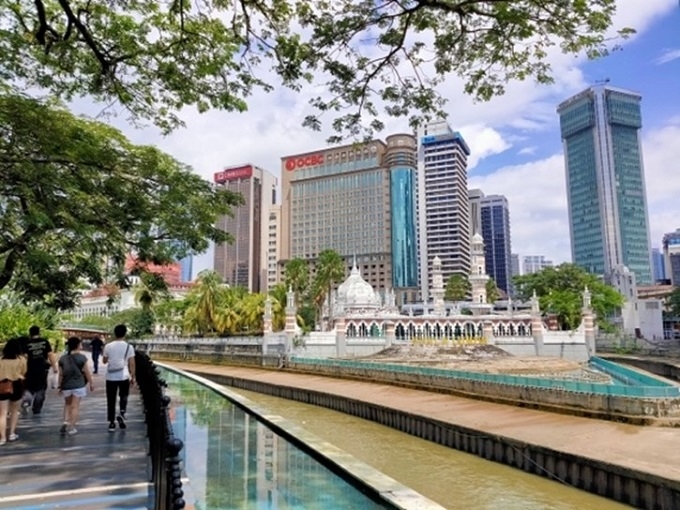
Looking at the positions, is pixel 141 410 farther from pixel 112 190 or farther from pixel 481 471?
pixel 481 471

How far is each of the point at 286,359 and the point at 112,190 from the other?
25.6 metres

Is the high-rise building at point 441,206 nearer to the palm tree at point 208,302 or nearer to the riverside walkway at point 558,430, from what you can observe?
the palm tree at point 208,302

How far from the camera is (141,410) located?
10.9 metres

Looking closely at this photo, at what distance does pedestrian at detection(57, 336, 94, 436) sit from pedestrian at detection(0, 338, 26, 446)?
58 cm

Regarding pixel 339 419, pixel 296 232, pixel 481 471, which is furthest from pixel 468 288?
pixel 481 471

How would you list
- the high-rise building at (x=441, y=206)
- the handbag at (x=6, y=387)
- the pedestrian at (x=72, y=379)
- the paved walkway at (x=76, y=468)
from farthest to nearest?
the high-rise building at (x=441, y=206)
the pedestrian at (x=72, y=379)
the handbag at (x=6, y=387)
the paved walkway at (x=76, y=468)

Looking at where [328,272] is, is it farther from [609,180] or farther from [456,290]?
[609,180]

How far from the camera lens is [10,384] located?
24.4 ft

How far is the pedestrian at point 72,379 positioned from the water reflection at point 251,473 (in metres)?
1.68

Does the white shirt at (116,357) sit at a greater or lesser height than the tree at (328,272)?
lesser

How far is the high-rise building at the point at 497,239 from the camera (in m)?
150

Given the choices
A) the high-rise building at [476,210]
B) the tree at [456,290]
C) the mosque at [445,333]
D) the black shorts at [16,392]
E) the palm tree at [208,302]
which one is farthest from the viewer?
the high-rise building at [476,210]

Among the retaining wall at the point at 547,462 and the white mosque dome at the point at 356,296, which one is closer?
the retaining wall at the point at 547,462

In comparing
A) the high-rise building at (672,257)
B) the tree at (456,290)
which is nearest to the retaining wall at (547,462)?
the tree at (456,290)
